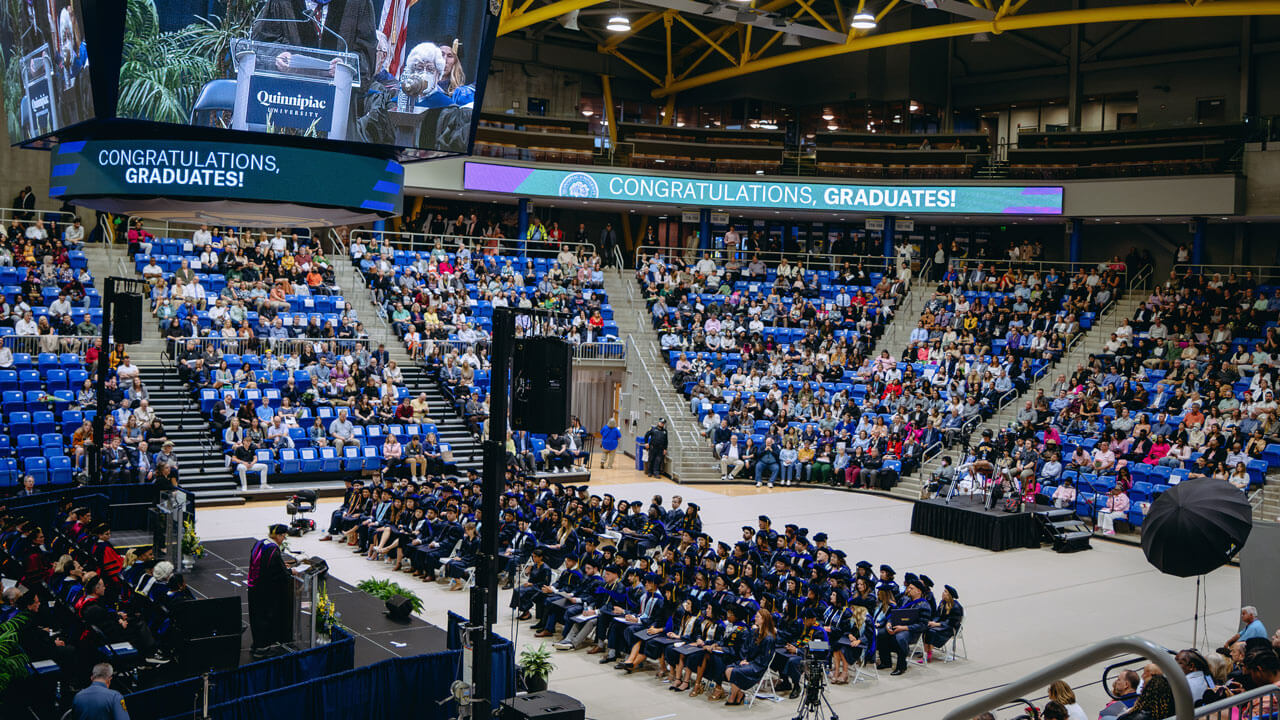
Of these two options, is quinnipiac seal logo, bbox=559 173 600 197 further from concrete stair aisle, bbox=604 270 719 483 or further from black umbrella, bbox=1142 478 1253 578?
black umbrella, bbox=1142 478 1253 578

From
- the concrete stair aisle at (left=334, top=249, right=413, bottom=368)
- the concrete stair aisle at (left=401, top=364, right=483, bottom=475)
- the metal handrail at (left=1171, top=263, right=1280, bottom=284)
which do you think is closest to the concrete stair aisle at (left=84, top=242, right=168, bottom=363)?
the concrete stair aisle at (left=334, top=249, right=413, bottom=368)

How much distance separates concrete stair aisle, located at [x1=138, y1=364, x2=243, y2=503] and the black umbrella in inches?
758

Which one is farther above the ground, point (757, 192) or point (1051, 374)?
point (757, 192)

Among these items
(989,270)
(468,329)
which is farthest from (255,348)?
(989,270)

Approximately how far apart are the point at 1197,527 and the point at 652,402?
22206 mm

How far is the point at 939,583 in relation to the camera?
766 inches

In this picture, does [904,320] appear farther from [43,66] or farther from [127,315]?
[43,66]

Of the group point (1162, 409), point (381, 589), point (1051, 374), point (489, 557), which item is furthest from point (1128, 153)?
point (489, 557)

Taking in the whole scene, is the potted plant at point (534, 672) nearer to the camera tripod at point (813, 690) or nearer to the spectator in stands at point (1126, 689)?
the camera tripod at point (813, 690)

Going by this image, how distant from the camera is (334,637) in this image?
12.4m

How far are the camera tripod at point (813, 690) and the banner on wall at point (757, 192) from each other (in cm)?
2486

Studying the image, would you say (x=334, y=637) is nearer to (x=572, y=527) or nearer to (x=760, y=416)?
(x=572, y=527)

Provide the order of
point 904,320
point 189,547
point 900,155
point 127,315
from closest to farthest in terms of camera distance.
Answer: point 127,315 → point 189,547 → point 904,320 → point 900,155

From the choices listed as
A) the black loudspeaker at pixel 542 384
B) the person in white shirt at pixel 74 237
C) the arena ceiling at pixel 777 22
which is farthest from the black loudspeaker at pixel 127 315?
the arena ceiling at pixel 777 22
